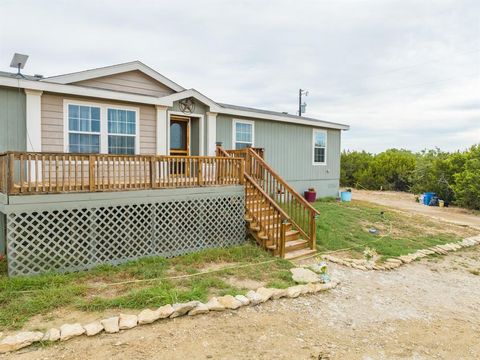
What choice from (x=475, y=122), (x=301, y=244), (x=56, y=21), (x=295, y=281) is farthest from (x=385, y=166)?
(x=56, y=21)

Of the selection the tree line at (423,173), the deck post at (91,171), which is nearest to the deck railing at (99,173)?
the deck post at (91,171)

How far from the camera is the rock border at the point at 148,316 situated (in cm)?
317

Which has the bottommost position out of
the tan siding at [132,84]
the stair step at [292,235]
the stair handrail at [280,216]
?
the stair step at [292,235]

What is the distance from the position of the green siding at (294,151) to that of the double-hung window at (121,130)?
286 cm

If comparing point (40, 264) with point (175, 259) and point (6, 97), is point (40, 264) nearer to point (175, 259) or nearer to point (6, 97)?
point (175, 259)

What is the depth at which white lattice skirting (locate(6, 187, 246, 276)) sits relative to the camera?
5008 millimetres

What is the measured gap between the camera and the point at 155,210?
6207mm

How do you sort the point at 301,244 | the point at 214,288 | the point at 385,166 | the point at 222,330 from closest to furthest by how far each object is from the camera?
the point at 222,330
the point at 214,288
the point at 301,244
the point at 385,166

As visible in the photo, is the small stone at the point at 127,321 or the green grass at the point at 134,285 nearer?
the small stone at the point at 127,321

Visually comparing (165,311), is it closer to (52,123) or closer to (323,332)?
(323,332)

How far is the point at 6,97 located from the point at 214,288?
5.77 m

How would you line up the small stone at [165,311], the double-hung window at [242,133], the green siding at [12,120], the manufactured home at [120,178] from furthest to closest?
1. the double-hung window at [242,133]
2. the green siding at [12,120]
3. the manufactured home at [120,178]
4. the small stone at [165,311]

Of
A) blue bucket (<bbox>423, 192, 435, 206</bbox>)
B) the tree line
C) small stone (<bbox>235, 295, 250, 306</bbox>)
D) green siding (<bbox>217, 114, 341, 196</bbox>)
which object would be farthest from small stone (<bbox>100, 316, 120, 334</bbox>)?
blue bucket (<bbox>423, 192, 435, 206</bbox>)

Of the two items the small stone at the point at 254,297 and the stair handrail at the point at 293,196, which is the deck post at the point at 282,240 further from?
the small stone at the point at 254,297
